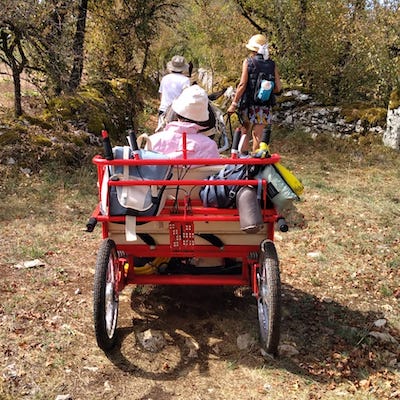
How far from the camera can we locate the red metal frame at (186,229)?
11.2ft

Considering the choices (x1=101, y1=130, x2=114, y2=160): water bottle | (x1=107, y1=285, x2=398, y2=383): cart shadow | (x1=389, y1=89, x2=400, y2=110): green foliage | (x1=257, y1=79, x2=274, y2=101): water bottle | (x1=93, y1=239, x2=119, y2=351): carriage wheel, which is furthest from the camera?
(x1=389, y1=89, x2=400, y2=110): green foliage

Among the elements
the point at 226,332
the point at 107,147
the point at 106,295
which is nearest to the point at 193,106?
the point at 107,147

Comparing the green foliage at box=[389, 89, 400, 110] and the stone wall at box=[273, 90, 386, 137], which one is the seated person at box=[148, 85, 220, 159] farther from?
the stone wall at box=[273, 90, 386, 137]

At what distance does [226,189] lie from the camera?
3607mm

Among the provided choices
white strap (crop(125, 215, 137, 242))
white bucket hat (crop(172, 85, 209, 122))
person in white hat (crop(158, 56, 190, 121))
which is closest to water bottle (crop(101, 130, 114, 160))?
white strap (crop(125, 215, 137, 242))

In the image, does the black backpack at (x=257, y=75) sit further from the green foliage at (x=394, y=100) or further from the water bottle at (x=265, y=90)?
the green foliage at (x=394, y=100)

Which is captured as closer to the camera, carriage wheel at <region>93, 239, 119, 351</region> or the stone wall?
carriage wheel at <region>93, 239, 119, 351</region>

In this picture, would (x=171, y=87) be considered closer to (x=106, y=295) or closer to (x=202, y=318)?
(x=202, y=318)

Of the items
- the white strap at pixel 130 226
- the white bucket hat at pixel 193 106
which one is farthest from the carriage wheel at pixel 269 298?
the white bucket hat at pixel 193 106

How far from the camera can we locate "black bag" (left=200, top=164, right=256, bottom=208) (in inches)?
140

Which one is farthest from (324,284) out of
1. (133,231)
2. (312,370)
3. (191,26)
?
(191,26)

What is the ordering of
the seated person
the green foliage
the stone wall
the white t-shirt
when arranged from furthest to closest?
the stone wall < the green foliage < the white t-shirt < the seated person

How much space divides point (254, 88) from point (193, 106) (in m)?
2.93

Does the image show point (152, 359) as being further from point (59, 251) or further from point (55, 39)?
point (55, 39)
